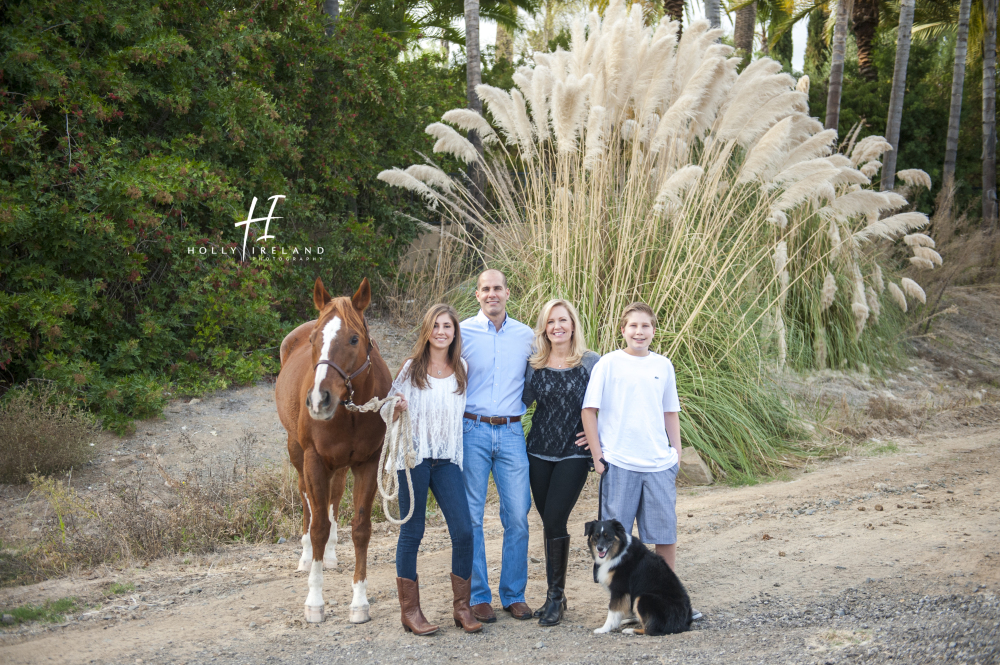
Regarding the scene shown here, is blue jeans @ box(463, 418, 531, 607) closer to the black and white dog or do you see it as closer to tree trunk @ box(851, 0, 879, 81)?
the black and white dog

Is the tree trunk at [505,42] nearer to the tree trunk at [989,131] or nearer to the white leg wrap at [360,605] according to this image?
the tree trunk at [989,131]

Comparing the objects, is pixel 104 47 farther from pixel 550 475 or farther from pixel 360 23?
pixel 550 475

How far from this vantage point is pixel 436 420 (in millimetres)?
3535

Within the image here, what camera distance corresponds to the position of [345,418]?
379cm

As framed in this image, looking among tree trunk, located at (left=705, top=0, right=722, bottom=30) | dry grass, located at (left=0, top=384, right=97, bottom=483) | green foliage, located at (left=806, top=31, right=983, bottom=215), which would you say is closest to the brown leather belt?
dry grass, located at (left=0, top=384, right=97, bottom=483)

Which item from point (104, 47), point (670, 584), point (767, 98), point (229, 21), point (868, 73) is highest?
point (868, 73)

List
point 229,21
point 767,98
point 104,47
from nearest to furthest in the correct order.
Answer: point 767,98 → point 104,47 → point 229,21

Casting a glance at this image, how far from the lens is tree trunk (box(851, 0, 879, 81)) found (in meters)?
18.4

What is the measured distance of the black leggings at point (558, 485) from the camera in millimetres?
3697

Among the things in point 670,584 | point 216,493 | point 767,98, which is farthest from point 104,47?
point 670,584

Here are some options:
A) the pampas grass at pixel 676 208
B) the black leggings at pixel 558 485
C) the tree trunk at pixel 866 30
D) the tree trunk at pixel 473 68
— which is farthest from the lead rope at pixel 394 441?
the tree trunk at pixel 866 30

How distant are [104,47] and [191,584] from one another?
6.16 m

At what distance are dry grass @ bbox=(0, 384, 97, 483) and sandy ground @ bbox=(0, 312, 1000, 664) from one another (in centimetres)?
19

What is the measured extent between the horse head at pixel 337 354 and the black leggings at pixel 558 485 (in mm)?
989
